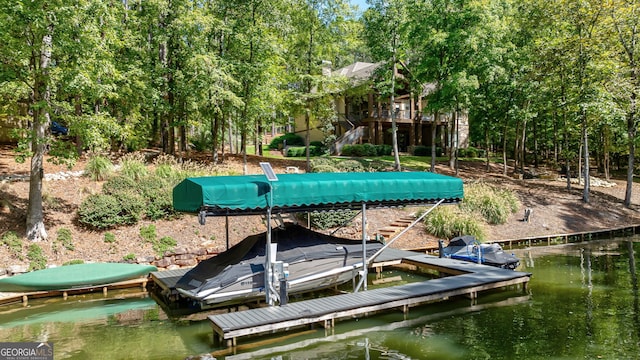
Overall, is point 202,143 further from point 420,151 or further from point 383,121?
point 420,151

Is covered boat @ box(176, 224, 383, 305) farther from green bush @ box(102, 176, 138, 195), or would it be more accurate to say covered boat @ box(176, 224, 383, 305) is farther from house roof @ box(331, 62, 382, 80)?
house roof @ box(331, 62, 382, 80)

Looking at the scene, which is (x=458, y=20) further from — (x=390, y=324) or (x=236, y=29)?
(x=390, y=324)

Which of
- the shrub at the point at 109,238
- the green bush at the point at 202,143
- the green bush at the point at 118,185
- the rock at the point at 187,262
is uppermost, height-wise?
the green bush at the point at 202,143

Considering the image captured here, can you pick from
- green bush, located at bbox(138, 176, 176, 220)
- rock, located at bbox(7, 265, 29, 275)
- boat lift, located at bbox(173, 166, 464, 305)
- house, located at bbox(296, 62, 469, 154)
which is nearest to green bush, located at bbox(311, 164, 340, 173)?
green bush, located at bbox(138, 176, 176, 220)

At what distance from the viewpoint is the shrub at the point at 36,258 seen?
15.2 metres

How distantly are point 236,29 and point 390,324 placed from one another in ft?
69.4

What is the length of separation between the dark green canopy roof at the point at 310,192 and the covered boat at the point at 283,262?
1.10 metres

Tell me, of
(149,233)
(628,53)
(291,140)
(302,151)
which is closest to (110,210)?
(149,233)

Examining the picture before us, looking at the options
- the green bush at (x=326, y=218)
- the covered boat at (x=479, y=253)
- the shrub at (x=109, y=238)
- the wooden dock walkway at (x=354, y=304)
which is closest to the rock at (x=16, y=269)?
the shrub at (x=109, y=238)

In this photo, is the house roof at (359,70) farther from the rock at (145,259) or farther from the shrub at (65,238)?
the shrub at (65,238)

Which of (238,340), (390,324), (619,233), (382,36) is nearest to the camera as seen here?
(238,340)

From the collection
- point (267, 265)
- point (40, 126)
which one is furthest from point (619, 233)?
point (40, 126)

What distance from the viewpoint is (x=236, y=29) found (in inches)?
1075

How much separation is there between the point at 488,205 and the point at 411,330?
49.7 feet
